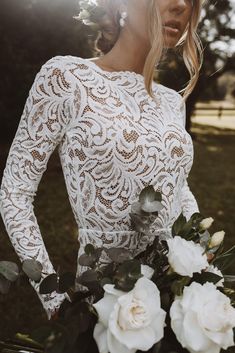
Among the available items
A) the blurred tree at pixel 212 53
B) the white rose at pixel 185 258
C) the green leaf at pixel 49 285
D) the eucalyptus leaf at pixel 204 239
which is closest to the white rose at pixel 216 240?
the eucalyptus leaf at pixel 204 239

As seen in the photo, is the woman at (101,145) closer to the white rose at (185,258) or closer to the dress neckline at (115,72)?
the dress neckline at (115,72)

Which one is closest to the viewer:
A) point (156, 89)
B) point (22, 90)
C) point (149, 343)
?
point (149, 343)

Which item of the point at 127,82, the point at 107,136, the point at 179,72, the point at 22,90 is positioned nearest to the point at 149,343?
the point at 107,136

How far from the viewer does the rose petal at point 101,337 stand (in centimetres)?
134

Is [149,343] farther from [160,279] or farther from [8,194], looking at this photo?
[8,194]

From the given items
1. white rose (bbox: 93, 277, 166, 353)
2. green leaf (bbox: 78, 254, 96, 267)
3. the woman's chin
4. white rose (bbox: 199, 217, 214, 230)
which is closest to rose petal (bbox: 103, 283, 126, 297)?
white rose (bbox: 93, 277, 166, 353)

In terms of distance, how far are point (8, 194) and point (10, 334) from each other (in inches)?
145

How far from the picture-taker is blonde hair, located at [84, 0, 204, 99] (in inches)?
71.2

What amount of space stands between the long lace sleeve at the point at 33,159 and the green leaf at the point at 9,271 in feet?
0.78

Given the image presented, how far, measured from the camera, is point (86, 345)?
1.40 meters

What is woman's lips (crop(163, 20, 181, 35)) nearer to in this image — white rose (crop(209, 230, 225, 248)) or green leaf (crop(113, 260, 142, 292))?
→ white rose (crop(209, 230, 225, 248))

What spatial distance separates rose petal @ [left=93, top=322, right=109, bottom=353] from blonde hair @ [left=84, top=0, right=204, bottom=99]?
2.98 feet

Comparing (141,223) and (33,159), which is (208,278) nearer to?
(141,223)

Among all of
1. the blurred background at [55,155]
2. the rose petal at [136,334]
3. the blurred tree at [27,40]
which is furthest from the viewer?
the blurred tree at [27,40]
